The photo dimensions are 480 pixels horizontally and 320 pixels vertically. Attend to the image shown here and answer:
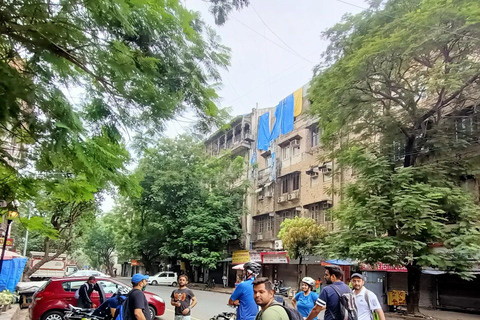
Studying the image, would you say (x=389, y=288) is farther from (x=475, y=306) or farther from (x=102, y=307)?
(x=102, y=307)

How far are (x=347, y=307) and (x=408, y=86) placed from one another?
41.4ft

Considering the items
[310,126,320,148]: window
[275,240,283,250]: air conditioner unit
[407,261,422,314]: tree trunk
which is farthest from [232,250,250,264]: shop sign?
[407,261,422,314]: tree trunk

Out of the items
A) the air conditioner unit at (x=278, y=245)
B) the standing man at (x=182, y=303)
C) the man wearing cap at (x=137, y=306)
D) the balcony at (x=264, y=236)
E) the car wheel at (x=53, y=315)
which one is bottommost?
the car wheel at (x=53, y=315)

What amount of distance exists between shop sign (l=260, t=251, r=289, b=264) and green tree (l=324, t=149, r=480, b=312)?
1366 cm

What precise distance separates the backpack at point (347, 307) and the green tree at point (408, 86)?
9369 millimetres

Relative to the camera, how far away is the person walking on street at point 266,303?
3.12m

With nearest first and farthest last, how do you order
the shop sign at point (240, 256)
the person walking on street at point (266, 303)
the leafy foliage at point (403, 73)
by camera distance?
1. the person walking on street at point (266, 303)
2. the leafy foliage at point (403, 73)
3. the shop sign at point (240, 256)

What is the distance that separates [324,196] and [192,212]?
12.7 m

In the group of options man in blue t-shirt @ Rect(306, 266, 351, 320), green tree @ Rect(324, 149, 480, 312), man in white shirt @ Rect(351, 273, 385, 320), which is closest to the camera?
man in blue t-shirt @ Rect(306, 266, 351, 320)

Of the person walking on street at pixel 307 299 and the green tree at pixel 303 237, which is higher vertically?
the green tree at pixel 303 237

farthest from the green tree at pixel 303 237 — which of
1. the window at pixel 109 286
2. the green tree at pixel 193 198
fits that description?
the window at pixel 109 286

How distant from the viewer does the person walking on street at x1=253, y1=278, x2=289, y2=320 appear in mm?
3116

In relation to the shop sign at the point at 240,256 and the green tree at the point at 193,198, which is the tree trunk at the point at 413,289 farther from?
the green tree at the point at 193,198

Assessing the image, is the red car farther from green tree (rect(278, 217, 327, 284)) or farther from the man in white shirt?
green tree (rect(278, 217, 327, 284))
